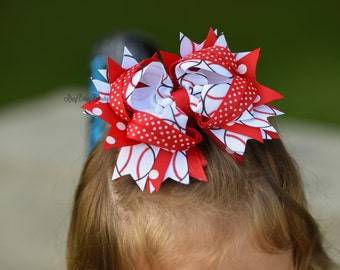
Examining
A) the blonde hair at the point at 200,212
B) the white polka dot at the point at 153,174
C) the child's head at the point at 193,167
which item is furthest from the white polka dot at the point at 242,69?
the white polka dot at the point at 153,174

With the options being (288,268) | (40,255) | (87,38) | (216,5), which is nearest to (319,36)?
(216,5)

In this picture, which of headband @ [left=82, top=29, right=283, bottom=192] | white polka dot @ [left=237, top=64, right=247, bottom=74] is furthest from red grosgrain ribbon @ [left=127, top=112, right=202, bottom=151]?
white polka dot @ [left=237, top=64, right=247, bottom=74]

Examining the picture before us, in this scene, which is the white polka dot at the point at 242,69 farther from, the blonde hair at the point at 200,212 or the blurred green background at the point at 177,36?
the blurred green background at the point at 177,36

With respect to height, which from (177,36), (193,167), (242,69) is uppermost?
(242,69)

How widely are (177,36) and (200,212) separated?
12.6 ft

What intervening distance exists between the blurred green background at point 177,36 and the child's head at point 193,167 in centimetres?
258

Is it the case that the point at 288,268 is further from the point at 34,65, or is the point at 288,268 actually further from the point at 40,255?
the point at 34,65

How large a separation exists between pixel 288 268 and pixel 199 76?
408mm

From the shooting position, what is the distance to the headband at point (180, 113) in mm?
1222

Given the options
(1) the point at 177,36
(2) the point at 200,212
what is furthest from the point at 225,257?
(1) the point at 177,36

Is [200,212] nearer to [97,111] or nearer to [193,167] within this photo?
[193,167]

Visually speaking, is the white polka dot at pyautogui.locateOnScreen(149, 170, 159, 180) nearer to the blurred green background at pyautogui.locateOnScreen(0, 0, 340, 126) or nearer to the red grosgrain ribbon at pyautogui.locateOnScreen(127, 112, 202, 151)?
the red grosgrain ribbon at pyautogui.locateOnScreen(127, 112, 202, 151)

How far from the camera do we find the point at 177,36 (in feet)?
16.5

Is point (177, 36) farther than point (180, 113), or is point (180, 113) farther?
point (177, 36)
